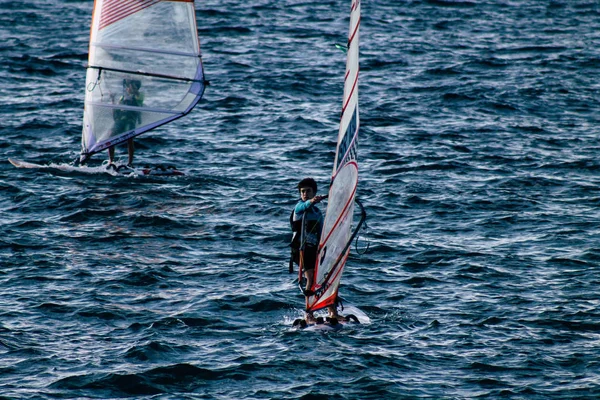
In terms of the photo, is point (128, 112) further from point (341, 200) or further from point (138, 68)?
point (341, 200)

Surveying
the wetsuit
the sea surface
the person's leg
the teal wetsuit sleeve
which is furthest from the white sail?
the teal wetsuit sleeve

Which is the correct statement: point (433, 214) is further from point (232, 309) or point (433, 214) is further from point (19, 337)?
point (19, 337)

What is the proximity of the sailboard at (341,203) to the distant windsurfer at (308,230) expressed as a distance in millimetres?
308

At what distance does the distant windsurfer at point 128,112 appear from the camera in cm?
2814

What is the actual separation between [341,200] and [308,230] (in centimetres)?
99

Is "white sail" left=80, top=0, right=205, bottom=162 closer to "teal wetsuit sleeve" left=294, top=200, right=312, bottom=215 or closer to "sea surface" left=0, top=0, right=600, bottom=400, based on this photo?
"sea surface" left=0, top=0, right=600, bottom=400

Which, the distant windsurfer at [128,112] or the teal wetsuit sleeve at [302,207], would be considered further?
the distant windsurfer at [128,112]

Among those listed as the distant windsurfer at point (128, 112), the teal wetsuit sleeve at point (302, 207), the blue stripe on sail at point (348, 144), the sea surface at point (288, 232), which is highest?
the blue stripe on sail at point (348, 144)

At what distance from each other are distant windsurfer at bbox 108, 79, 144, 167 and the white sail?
0.10 ft

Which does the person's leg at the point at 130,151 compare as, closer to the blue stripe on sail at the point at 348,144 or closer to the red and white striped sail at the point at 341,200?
the red and white striped sail at the point at 341,200

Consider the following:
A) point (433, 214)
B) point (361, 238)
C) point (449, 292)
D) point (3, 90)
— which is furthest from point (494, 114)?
point (3, 90)

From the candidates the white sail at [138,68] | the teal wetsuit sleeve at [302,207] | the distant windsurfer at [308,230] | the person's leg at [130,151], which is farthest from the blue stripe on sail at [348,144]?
the person's leg at [130,151]

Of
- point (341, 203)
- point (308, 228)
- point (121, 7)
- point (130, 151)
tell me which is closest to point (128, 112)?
point (130, 151)

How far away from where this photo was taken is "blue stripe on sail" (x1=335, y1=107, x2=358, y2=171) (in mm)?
15789
